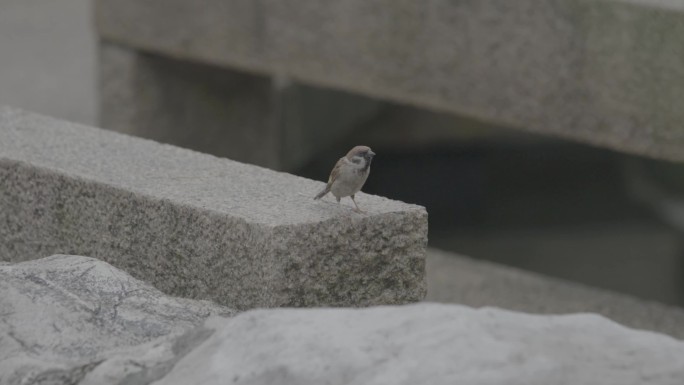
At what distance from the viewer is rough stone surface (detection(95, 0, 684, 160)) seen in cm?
486

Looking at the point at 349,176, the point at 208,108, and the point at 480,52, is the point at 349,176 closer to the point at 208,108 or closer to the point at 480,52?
the point at 480,52

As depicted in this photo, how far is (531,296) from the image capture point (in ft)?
18.0

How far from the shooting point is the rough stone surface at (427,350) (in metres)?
2.51

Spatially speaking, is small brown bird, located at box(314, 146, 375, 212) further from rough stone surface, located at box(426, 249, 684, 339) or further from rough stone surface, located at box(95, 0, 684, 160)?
rough stone surface, located at box(426, 249, 684, 339)

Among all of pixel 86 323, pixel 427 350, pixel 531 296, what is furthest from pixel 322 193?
pixel 531 296

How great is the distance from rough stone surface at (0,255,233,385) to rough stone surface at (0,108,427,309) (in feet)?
0.41

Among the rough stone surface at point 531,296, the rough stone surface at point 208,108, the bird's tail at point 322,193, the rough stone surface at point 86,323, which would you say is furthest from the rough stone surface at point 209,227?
the rough stone surface at point 208,108

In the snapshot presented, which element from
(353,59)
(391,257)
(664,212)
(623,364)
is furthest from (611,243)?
(623,364)

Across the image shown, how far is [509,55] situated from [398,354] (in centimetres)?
276

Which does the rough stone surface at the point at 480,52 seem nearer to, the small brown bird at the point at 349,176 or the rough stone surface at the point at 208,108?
the rough stone surface at the point at 208,108

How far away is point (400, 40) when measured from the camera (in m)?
5.46

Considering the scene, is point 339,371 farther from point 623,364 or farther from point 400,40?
point 400,40

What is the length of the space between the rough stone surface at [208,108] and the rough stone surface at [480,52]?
26cm

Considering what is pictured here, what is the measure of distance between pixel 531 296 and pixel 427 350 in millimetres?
2962
